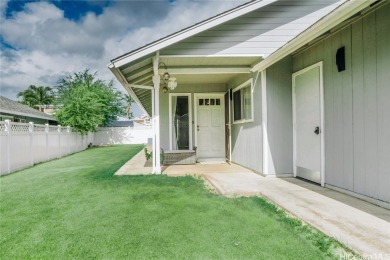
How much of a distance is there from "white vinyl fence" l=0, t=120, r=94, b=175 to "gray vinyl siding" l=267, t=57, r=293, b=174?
24.1 feet

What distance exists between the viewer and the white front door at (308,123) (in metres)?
4.68

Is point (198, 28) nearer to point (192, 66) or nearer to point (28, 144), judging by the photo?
point (192, 66)

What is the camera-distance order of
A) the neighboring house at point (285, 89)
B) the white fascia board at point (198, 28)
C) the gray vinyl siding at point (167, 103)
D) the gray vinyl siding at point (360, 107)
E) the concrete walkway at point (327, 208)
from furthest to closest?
the gray vinyl siding at point (167, 103) → the white fascia board at point (198, 28) → the neighboring house at point (285, 89) → the gray vinyl siding at point (360, 107) → the concrete walkway at point (327, 208)

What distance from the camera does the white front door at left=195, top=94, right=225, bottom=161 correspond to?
859cm

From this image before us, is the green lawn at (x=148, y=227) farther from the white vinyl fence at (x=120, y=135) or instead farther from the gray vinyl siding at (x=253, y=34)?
the white vinyl fence at (x=120, y=135)

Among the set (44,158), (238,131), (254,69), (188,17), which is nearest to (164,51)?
(254,69)

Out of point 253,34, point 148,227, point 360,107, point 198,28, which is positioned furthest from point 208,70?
point 148,227

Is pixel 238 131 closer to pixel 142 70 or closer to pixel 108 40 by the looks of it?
pixel 142 70

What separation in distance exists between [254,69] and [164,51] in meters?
2.09

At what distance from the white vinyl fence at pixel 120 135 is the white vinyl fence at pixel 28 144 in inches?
379

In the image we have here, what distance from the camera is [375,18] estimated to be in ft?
11.2

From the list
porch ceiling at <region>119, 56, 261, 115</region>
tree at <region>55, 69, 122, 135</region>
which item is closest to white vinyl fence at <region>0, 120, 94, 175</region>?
tree at <region>55, 69, 122, 135</region>

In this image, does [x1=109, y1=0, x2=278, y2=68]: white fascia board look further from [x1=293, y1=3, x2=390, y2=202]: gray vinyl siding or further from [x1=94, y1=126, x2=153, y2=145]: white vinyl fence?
[x1=94, y1=126, x2=153, y2=145]: white vinyl fence

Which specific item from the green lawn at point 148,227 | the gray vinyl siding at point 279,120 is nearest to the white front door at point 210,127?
the gray vinyl siding at point 279,120
